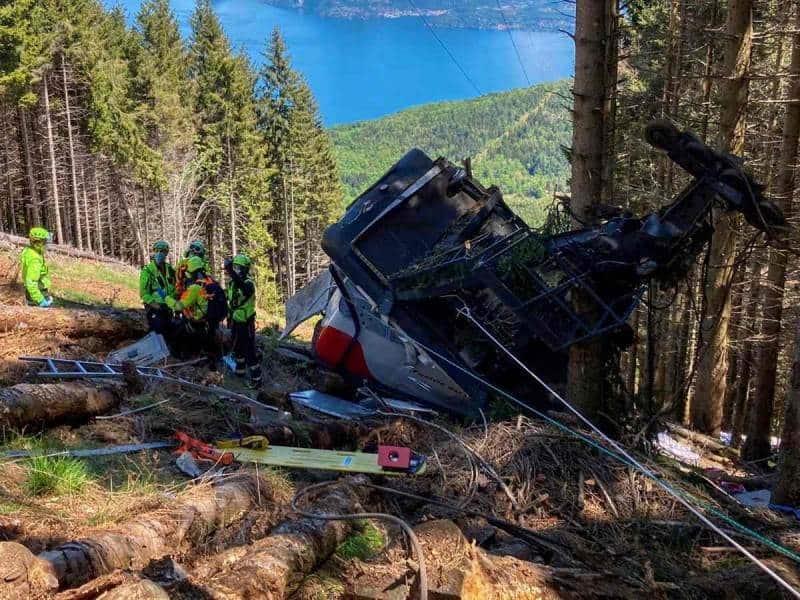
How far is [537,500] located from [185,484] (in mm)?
2697

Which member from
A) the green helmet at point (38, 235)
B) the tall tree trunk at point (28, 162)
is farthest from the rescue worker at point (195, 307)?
the tall tree trunk at point (28, 162)

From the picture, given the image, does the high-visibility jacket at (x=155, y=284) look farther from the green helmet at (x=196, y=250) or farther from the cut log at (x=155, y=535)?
the cut log at (x=155, y=535)

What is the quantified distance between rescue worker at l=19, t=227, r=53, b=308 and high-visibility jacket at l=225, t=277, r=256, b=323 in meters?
2.74

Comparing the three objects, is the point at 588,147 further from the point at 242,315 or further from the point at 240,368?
the point at 240,368

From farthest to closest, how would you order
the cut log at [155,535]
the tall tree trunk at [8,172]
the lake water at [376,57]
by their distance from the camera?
the lake water at [376,57] → the tall tree trunk at [8,172] → the cut log at [155,535]

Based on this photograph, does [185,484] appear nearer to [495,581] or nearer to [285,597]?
[285,597]

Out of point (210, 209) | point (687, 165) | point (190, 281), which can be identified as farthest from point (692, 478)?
point (210, 209)

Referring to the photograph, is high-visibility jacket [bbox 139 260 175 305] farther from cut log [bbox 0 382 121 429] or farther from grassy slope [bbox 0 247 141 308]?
grassy slope [bbox 0 247 141 308]

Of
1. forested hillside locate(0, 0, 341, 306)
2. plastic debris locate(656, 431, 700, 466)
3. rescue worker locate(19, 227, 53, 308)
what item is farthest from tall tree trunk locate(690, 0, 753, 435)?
forested hillside locate(0, 0, 341, 306)

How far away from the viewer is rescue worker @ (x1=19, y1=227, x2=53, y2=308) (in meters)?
9.56

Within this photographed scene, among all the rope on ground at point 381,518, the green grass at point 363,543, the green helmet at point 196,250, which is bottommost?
the green grass at point 363,543

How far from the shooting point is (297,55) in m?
148

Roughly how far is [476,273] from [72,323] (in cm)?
590

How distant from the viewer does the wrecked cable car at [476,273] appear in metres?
6.07
